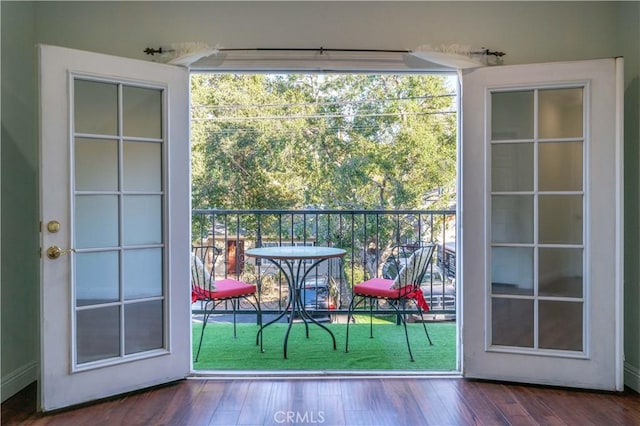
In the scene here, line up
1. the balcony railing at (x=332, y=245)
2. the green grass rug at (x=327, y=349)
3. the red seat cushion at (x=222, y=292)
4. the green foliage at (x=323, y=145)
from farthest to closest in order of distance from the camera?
the green foliage at (x=323, y=145) < the balcony railing at (x=332, y=245) < the red seat cushion at (x=222, y=292) < the green grass rug at (x=327, y=349)

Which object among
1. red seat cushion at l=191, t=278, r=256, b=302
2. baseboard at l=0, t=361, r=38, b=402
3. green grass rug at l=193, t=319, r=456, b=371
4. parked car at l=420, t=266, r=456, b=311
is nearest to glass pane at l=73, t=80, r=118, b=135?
red seat cushion at l=191, t=278, r=256, b=302

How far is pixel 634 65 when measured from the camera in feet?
7.93

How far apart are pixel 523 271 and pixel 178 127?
2.34 metres

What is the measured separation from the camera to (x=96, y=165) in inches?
89.6

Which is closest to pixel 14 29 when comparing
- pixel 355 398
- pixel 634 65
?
pixel 355 398

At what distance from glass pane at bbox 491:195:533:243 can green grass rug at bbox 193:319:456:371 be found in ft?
3.30

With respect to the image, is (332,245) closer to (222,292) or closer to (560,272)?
(222,292)

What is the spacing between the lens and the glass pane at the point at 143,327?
235 cm

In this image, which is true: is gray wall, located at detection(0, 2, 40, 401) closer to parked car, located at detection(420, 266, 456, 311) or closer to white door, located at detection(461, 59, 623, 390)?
white door, located at detection(461, 59, 623, 390)

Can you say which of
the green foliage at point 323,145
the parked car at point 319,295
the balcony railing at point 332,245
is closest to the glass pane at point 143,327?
the balcony railing at point 332,245

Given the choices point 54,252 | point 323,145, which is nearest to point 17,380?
point 54,252

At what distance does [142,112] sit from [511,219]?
2.37m

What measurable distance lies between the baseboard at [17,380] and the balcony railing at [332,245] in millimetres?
1648

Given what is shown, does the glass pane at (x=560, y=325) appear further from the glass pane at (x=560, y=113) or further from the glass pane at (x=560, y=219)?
the glass pane at (x=560, y=113)
